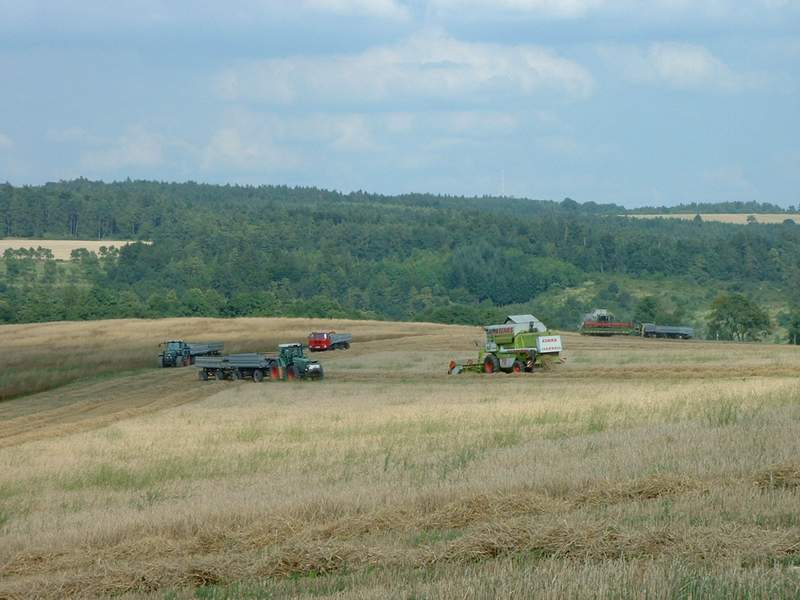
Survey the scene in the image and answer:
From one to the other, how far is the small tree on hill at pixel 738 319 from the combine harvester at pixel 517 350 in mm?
59453

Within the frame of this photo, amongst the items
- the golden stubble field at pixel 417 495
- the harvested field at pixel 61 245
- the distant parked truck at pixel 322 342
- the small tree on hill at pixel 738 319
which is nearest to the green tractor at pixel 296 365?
the golden stubble field at pixel 417 495

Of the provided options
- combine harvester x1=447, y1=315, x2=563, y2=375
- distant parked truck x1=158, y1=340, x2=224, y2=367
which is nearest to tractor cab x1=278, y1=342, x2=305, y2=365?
combine harvester x1=447, y1=315, x2=563, y2=375

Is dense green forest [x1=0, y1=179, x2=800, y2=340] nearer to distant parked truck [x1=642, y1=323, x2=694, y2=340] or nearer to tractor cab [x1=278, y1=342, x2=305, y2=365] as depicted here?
distant parked truck [x1=642, y1=323, x2=694, y2=340]

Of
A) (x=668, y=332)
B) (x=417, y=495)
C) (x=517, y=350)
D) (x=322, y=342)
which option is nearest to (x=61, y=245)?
(x=322, y=342)

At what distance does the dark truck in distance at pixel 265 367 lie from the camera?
169 ft

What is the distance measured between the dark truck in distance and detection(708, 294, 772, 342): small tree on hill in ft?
207

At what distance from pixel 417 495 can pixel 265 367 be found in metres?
37.6

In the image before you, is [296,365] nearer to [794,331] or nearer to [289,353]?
[289,353]

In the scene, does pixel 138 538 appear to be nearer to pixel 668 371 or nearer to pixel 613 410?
pixel 613 410

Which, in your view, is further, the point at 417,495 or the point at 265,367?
the point at 265,367

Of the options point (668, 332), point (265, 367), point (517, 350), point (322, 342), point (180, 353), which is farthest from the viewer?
point (668, 332)

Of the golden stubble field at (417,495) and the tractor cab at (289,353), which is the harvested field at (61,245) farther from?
the golden stubble field at (417,495)

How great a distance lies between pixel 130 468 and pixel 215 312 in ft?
341

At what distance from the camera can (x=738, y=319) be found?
346ft
